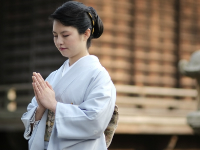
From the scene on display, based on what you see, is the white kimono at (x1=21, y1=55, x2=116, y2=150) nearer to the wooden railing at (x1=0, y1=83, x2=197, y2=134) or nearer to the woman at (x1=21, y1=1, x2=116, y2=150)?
the woman at (x1=21, y1=1, x2=116, y2=150)

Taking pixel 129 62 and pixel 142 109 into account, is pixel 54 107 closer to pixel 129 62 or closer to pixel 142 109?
pixel 142 109

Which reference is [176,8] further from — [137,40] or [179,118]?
[179,118]

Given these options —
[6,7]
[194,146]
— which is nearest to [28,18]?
[6,7]

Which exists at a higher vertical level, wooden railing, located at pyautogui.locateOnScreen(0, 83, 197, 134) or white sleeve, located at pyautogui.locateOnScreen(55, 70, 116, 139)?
white sleeve, located at pyautogui.locateOnScreen(55, 70, 116, 139)

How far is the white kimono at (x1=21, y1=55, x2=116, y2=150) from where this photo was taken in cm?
191

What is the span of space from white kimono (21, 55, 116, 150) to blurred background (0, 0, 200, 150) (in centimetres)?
483

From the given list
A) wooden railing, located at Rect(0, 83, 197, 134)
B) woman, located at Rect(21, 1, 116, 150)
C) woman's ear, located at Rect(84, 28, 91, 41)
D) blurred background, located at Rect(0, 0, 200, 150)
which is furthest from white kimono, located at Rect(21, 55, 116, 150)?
blurred background, located at Rect(0, 0, 200, 150)

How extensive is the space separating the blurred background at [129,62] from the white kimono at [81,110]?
483cm

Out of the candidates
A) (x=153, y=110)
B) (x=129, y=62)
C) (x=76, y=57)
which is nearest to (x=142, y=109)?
(x=153, y=110)

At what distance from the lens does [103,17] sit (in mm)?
7344

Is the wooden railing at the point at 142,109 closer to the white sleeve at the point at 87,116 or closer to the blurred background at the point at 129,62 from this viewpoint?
the blurred background at the point at 129,62

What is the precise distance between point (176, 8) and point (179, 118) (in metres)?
2.33

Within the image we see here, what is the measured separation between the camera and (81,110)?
1925mm

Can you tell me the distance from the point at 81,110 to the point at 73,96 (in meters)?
0.11
